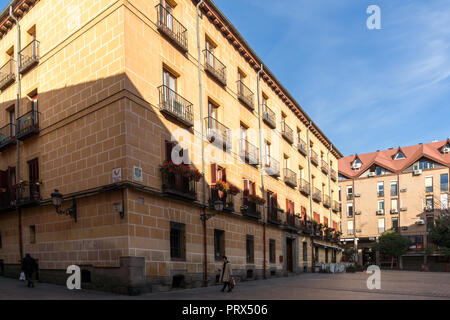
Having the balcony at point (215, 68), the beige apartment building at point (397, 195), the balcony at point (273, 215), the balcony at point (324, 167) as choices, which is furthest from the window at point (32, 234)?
the beige apartment building at point (397, 195)

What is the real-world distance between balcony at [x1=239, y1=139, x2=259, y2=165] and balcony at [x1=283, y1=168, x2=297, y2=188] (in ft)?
16.8

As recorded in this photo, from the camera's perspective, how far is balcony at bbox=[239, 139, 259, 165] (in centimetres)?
2228

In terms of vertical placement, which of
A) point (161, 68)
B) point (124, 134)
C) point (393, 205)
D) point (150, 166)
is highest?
point (161, 68)

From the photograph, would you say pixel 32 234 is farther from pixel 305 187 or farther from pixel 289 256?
pixel 305 187

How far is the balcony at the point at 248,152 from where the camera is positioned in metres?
22.3

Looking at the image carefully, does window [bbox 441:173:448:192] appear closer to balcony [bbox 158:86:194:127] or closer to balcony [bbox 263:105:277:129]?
balcony [bbox 263:105:277:129]

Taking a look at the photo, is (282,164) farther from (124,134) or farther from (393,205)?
(393,205)

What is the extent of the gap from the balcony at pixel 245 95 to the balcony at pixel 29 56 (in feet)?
33.0

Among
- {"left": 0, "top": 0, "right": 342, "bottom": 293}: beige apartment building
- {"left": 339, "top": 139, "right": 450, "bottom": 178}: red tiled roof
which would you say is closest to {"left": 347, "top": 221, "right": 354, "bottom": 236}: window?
{"left": 339, "top": 139, "right": 450, "bottom": 178}: red tiled roof

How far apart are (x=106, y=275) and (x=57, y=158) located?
5406 millimetres

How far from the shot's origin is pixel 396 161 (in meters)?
62.8

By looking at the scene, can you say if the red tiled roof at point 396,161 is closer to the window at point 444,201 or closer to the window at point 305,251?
the window at point 444,201
